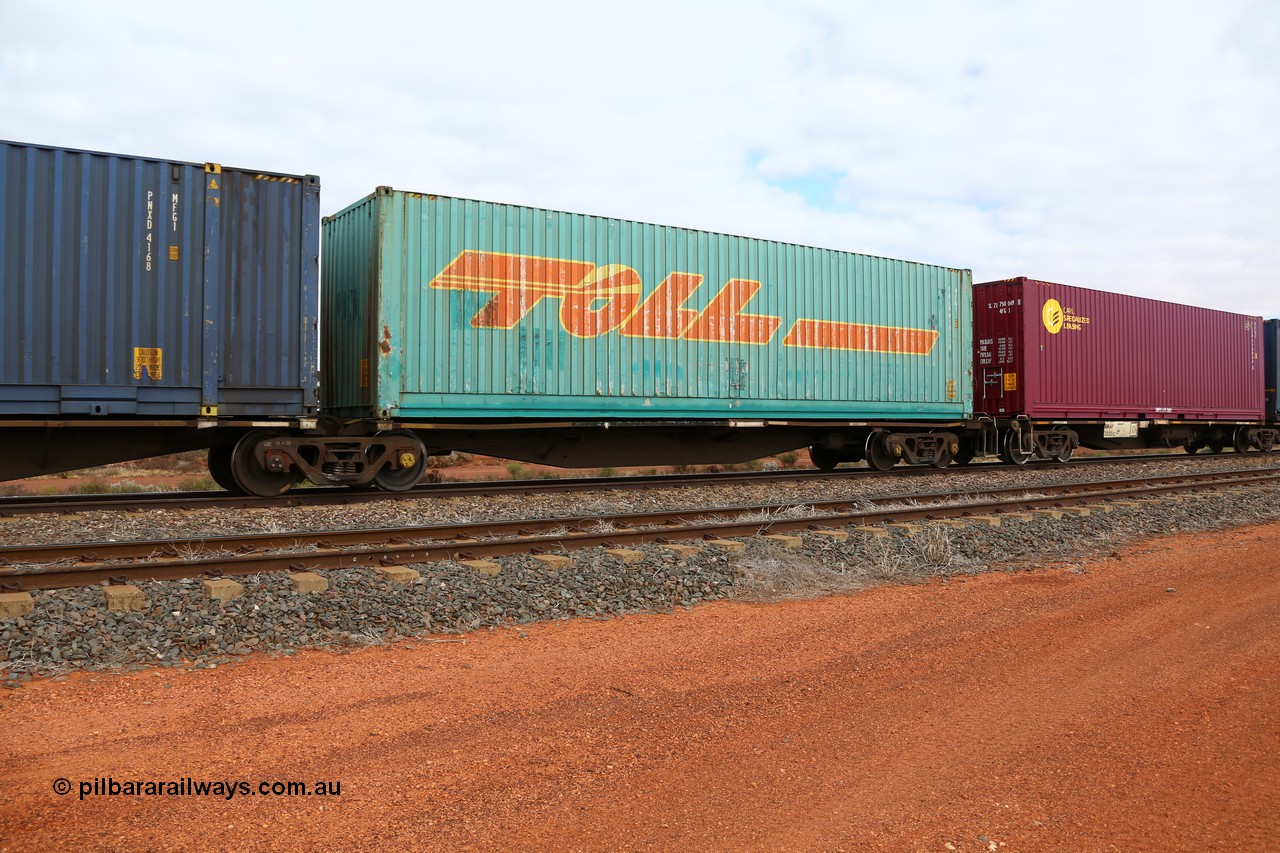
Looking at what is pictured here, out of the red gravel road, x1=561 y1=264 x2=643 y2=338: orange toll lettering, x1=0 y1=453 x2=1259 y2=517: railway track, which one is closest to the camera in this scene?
the red gravel road

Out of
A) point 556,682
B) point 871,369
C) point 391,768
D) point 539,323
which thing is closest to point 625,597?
point 556,682

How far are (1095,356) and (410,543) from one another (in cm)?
1584

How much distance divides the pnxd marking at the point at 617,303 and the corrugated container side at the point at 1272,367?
55.7 feet

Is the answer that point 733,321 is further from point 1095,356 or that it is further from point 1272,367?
point 1272,367

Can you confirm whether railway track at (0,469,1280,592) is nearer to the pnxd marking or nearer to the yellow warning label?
the yellow warning label

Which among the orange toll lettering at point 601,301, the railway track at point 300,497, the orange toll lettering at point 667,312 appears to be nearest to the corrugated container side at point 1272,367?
the railway track at point 300,497

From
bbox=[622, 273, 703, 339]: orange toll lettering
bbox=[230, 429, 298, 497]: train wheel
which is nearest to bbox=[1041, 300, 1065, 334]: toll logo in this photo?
bbox=[622, 273, 703, 339]: orange toll lettering

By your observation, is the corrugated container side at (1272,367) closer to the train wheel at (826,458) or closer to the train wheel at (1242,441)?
the train wheel at (1242,441)

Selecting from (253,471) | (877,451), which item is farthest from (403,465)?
(877,451)

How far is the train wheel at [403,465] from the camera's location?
34.7 feet

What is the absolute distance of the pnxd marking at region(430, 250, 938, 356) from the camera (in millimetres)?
10906

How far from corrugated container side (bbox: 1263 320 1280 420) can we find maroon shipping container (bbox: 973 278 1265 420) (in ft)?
10.4

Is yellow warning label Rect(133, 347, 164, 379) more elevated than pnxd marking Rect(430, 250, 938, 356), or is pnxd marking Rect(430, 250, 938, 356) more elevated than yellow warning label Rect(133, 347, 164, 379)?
pnxd marking Rect(430, 250, 938, 356)

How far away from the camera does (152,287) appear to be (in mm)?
8961
